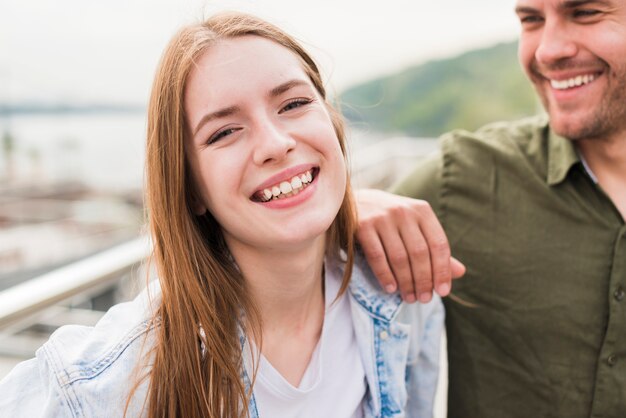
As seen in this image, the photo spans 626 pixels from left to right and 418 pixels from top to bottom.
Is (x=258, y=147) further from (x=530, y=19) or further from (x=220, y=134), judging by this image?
(x=530, y=19)

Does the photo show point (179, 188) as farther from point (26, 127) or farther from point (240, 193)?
point (26, 127)

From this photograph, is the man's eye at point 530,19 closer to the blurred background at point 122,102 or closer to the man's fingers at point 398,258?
the blurred background at point 122,102

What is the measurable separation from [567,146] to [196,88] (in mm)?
976

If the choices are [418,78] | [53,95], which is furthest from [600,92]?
[53,95]

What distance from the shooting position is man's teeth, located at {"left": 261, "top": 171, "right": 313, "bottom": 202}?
1137 mm

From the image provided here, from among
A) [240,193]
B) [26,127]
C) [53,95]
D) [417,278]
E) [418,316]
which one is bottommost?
[26,127]

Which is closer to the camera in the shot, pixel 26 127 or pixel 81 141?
pixel 81 141

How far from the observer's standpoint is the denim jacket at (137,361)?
103 cm

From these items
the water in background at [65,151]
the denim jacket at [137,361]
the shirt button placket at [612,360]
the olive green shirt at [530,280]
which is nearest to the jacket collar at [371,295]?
the denim jacket at [137,361]

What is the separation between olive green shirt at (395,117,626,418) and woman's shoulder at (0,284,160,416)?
2.81ft

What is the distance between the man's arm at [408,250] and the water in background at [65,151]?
21.9 metres

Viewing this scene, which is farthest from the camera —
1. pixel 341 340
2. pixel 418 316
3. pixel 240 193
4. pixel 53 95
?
pixel 53 95

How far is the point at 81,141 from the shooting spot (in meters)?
26.0


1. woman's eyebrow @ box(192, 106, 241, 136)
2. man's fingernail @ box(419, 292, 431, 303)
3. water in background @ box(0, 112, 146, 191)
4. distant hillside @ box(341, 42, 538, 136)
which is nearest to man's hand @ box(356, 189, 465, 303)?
man's fingernail @ box(419, 292, 431, 303)
